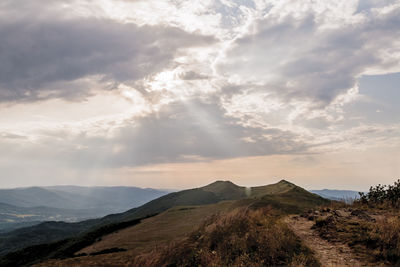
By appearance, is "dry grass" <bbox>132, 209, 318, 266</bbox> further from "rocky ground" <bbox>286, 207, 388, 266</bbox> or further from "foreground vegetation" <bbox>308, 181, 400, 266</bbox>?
"foreground vegetation" <bbox>308, 181, 400, 266</bbox>

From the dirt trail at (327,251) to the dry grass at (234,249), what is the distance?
1.81 feet

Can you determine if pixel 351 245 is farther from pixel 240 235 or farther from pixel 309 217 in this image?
pixel 309 217

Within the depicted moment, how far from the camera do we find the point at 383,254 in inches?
417

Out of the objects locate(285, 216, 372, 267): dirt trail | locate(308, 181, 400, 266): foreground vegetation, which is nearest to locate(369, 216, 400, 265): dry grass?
locate(308, 181, 400, 266): foreground vegetation

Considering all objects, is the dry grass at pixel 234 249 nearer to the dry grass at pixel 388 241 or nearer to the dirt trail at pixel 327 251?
the dirt trail at pixel 327 251

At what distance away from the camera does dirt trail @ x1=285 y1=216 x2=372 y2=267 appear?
1071 centimetres

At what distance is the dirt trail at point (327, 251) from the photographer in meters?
10.7

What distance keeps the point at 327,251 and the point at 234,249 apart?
4.44 meters

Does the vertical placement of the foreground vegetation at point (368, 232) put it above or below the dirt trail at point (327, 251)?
above

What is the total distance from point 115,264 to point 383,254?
14063 mm

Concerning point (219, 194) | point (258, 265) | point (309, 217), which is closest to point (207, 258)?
point (258, 265)

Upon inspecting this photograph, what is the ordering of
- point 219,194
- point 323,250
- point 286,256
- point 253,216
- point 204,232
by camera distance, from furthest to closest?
point 219,194, point 253,216, point 204,232, point 323,250, point 286,256

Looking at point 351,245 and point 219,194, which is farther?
point 219,194

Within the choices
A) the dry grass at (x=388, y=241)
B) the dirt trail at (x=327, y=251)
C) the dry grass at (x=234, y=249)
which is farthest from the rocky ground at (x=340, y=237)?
the dry grass at (x=234, y=249)
